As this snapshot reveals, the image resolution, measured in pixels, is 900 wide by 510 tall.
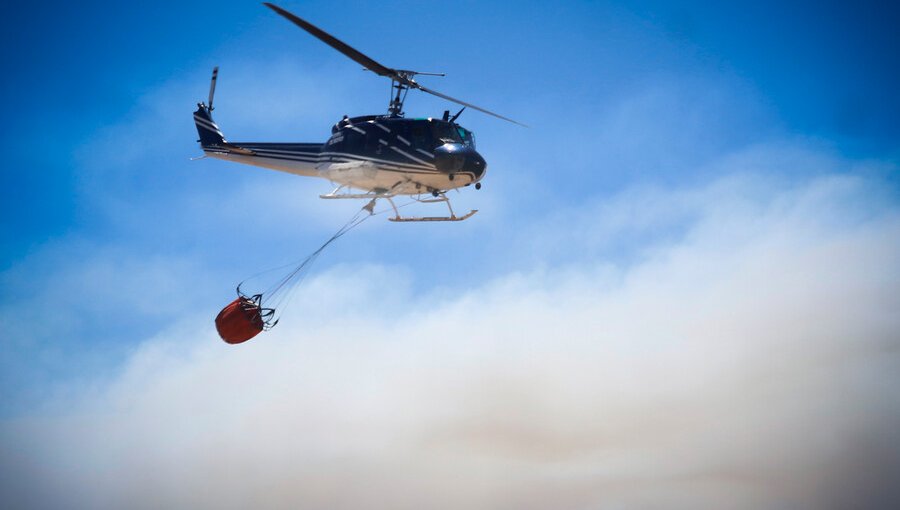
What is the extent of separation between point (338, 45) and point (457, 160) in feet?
20.7

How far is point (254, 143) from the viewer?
113 feet

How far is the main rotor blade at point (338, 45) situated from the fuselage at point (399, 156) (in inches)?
77.7

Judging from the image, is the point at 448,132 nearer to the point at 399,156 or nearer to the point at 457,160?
the point at 457,160

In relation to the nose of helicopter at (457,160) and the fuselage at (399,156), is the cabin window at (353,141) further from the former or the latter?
the nose of helicopter at (457,160)

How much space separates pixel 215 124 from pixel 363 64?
10.8 metres

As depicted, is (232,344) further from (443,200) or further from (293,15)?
(293,15)

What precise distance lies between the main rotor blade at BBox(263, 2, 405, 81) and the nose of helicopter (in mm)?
3968

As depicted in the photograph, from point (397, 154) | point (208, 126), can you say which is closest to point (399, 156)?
point (397, 154)

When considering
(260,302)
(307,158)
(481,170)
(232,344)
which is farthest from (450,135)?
(232,344)

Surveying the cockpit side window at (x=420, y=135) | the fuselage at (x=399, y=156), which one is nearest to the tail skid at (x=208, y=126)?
the fuselage at (x=399, y=156)

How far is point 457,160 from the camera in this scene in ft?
94.5

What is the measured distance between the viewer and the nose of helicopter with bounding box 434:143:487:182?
2880cm

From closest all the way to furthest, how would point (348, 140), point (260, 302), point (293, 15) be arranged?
point (293, 15), point (260, 302), point (348, 140)

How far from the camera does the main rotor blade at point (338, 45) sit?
26.0 meters
